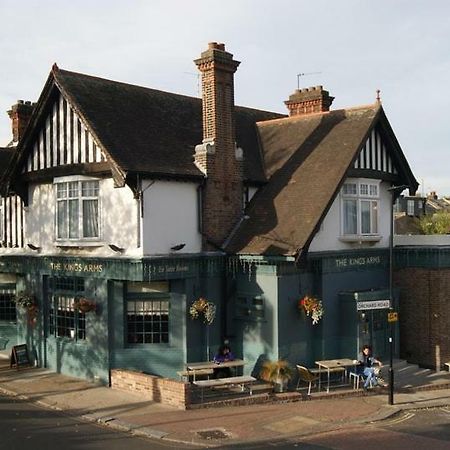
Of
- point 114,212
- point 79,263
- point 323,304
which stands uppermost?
point 114,212

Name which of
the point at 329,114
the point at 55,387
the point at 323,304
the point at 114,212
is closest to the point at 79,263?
the point at 114,212

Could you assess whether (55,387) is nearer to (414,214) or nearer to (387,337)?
(387,337)

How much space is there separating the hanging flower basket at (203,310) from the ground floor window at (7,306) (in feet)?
27.5

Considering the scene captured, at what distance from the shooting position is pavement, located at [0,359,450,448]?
13.3 meters

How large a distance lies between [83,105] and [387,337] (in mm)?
11682

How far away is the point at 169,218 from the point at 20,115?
10.5 metres

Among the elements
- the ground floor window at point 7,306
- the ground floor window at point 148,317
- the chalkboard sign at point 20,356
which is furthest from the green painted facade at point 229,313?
the ground floor window at point 7,306

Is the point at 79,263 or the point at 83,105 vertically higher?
the point at 83,105

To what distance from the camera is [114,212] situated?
17406 mm

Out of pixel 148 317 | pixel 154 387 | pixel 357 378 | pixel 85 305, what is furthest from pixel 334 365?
pixel 85 305

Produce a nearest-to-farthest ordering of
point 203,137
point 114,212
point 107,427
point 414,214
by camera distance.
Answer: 1. point 107,427
2. point 114,212
3. point 203,137
4. point 414,214

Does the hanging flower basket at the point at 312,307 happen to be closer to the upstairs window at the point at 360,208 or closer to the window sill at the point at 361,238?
the window sill at the point at 361,238

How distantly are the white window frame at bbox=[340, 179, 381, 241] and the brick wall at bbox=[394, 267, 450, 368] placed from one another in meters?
2.22

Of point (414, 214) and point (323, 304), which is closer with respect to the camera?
point (323, 304)
